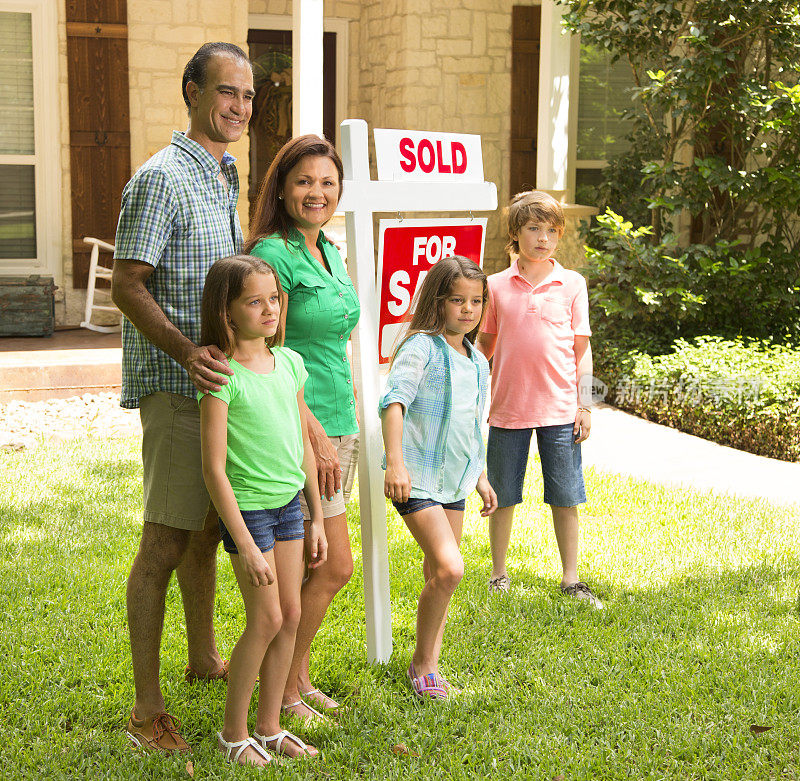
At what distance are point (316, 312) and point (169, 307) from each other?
0.41 m

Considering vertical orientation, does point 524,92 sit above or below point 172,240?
above

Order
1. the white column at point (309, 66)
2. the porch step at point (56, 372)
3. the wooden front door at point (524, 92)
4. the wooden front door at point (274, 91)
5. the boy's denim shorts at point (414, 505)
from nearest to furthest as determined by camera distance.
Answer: the boy's denim shorts at point (414, 505), the porch step at point (56, 372), the white column at point (309, 66), the wooden front door at point (524, 92), the wooden front door at point (274, 91)

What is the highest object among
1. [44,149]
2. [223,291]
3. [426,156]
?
[44,149]

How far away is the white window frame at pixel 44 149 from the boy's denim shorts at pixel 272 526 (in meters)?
6.84

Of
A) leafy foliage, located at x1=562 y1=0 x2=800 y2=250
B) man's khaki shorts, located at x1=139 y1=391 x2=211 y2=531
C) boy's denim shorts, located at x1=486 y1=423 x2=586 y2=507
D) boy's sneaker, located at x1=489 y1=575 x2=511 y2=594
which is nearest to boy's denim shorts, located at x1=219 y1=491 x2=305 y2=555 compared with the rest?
man's khaki shorts, located at x1=139 y1=391 x2=211 y2=531

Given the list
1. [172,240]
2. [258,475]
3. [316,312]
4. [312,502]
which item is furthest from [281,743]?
[172,240]

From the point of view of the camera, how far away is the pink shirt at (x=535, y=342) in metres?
3.85

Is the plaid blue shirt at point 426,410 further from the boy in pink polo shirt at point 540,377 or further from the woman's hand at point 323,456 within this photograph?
the boy in pink polo shirt at point 540,377

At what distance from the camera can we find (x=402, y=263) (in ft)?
10.8

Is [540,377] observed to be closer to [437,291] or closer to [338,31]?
[437,291]

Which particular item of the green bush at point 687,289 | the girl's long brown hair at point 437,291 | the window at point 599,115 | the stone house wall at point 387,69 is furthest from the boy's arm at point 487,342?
the window at point 599,115

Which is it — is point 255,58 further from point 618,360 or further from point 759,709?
point 759,709

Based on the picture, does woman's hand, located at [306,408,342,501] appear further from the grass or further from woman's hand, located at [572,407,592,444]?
woman's hand, located at [572,407,592,444]

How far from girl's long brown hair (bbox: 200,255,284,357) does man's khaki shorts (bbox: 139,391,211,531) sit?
222mm
